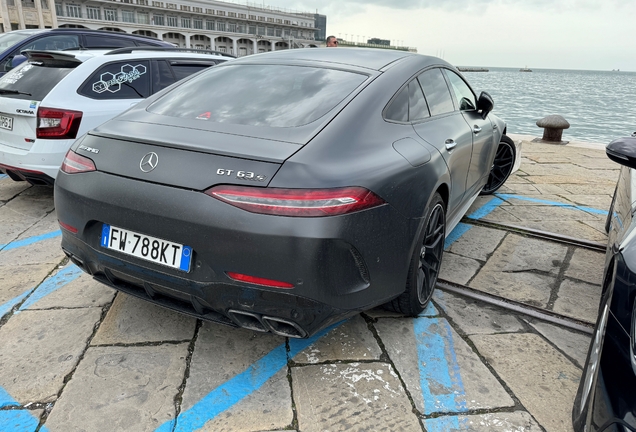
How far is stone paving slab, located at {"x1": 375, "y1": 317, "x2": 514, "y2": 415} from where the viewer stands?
2061 millimetres

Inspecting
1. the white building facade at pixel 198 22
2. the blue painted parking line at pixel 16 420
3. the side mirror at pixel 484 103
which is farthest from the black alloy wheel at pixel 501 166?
the white building facade at pixel 198 22

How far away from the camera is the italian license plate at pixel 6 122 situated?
165 inches

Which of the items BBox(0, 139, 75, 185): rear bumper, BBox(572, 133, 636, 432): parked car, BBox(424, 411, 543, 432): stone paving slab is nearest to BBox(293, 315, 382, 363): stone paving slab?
BBox(424, 411, 543, 432): stone paving slab

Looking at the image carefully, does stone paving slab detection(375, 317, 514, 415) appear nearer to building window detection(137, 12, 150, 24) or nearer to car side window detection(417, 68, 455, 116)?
car side window detection(417, 68, 455, 116)

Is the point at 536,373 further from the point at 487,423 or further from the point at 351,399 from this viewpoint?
the point at 351,399

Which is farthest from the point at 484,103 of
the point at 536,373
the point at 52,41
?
the point at 52,41

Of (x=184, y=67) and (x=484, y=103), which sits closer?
(x=484, y=103)

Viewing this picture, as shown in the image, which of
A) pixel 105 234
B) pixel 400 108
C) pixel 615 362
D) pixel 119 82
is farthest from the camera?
pixel 119 82

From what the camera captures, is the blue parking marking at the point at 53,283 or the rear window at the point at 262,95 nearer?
the rear window at the point at 262,95

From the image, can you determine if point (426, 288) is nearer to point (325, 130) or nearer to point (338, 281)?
point (338, 281)

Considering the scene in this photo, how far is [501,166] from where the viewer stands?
211 inches

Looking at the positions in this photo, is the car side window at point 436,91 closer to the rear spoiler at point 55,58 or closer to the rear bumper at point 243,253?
the rear bumper at point 243,253

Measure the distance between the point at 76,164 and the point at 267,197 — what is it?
3.51 ft

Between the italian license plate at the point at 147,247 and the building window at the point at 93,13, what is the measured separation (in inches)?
3568
